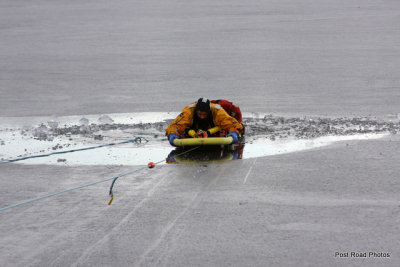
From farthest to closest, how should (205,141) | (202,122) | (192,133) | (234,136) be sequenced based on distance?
(202,122) → (192,133) → (234,136) → (205,141)

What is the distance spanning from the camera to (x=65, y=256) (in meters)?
5.73

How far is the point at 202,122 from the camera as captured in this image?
36.6 feet

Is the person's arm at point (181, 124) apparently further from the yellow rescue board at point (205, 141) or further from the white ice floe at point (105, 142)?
the yellow rescue board at point (205, 141)

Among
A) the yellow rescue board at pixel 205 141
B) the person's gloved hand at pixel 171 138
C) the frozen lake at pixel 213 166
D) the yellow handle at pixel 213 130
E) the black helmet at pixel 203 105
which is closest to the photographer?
the frozen lake at pixel 213 166

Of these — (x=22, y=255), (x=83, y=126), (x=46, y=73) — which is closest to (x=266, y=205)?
(x=22, y=255)

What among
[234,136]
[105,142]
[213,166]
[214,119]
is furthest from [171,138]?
[105,142]

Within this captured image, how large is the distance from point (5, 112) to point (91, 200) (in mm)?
8527

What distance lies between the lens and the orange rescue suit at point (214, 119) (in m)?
10.9

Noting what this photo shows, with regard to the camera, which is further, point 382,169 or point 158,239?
point 382,169

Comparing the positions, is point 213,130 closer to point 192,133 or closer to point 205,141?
point 192,133

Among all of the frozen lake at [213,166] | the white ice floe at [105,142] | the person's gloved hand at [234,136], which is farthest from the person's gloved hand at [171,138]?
the person's gloved hand at [234,136]

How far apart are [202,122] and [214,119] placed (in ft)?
0.73

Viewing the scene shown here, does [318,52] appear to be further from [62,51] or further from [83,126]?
[83,126]

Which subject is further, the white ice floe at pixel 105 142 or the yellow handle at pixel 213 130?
the yellow handle at pixel 213 130
